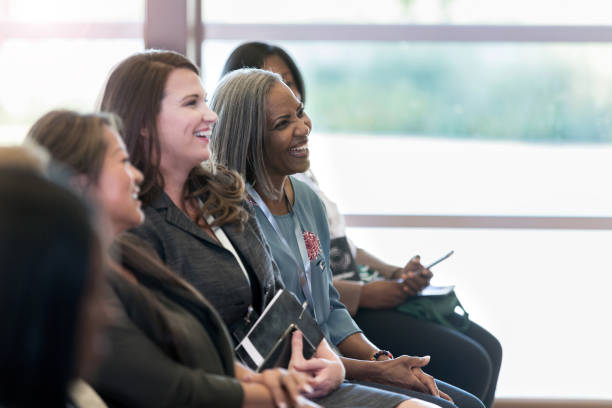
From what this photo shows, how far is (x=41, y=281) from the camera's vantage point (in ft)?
2.57

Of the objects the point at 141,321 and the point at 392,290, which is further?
the point at 392,290

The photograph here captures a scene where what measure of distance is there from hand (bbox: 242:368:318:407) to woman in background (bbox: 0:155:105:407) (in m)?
0.82

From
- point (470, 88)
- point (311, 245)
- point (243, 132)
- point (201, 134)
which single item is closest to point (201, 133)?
point (201, 134)

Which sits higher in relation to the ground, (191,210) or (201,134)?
(201,134)

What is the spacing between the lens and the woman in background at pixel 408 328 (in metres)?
2.54

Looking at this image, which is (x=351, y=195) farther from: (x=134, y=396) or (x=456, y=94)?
(x=134, y=396)

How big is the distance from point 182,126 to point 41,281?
113 centimetres

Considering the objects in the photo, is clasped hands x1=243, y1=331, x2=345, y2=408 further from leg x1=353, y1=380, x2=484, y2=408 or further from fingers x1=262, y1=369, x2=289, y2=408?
leg x1=353, y1=380, x2=484, y2=408

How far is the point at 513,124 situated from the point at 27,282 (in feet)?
9.38

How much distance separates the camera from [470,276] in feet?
11.3

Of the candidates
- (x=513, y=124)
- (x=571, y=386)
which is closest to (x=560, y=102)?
(x=513, y=124)

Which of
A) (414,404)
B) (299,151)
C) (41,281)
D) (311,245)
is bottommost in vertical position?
(414,404)

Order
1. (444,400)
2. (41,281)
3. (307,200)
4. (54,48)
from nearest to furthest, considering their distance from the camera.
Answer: (41,281), (444,400), (307,200), (54,48)

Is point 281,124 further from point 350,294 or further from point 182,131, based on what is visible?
point 350,294
